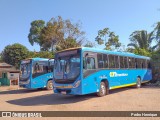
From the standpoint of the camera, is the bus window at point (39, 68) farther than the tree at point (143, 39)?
No

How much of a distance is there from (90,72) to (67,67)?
1.29m

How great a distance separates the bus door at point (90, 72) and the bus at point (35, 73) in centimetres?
599

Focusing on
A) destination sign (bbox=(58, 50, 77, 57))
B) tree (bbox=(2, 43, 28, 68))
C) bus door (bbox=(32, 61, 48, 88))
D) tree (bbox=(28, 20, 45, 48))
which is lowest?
bus door (bbox=(32, 61, 48, 88))

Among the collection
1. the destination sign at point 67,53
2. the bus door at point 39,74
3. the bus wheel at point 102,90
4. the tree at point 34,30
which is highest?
the tree at point 34,30

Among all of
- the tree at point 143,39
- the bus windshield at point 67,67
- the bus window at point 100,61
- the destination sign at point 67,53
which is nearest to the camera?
the bus windshield at point 67,67

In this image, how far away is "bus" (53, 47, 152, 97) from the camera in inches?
480

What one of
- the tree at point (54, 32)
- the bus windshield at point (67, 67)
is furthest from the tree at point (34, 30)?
the bus windshield at point (67, 67)

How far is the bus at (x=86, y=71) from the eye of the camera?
12.2 metres

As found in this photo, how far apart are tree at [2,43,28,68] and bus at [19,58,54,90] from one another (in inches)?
1509

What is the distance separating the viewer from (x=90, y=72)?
42.0 feet

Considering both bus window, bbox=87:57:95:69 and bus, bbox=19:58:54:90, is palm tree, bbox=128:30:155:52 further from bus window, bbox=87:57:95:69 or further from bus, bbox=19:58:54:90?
bus window, bbox=87:57:95:69

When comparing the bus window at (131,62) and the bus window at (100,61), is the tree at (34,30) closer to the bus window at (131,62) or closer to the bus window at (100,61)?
the bus window at (131,62)

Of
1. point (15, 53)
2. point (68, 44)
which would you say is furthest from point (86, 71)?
point (15, 53)

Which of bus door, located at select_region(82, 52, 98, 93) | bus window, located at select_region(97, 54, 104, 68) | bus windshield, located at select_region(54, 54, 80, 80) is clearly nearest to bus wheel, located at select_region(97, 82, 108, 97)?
bus door, located at select_region(82, 52, 98, 93)
